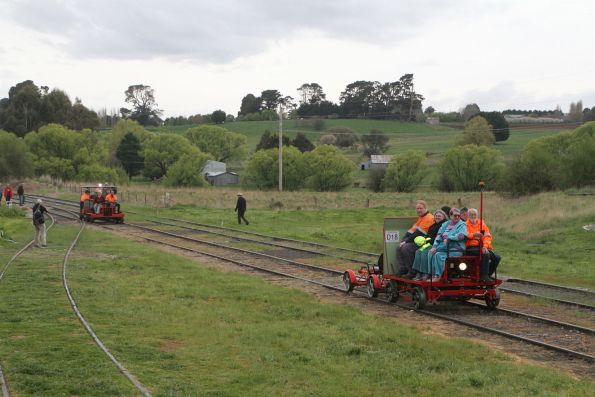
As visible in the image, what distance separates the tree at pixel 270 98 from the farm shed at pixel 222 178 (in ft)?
266

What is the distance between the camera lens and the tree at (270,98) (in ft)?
619

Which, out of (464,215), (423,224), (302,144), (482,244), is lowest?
(482,244)

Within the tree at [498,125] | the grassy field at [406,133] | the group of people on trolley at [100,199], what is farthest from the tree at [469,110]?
the group of people on trolley at [100,199]

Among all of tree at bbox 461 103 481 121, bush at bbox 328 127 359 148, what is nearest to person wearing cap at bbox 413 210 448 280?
bush at bbox 328 127 359 148

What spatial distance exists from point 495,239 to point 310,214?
14.9 metres

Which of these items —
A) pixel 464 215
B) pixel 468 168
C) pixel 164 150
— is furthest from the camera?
pixel 164 150

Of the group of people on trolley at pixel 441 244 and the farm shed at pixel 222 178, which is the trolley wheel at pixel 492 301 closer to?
the group of people on trolley at pixel 441 244

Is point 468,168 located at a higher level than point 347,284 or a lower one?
higher

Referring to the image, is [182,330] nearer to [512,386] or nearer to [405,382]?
[405,382]

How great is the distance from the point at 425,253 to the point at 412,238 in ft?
1.67

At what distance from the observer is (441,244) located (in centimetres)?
1295

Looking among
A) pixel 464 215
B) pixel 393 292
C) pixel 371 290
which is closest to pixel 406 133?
pixel 371 290

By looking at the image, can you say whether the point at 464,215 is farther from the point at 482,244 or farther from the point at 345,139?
the point at 345,139

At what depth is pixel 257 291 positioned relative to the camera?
49.6 feet
